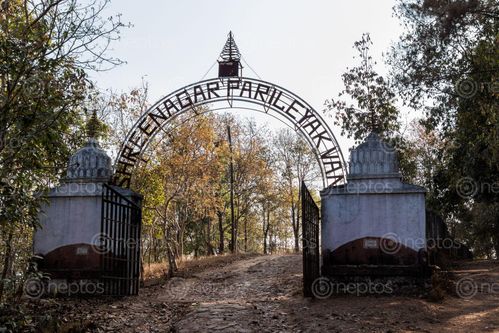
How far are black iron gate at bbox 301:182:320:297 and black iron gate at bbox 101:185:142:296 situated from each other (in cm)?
389

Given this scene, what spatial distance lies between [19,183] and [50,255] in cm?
480

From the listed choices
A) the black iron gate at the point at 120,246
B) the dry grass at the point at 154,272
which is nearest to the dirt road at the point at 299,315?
the black iron gate at the point at 120,246

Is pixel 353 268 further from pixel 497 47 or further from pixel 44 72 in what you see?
pixel 44 72

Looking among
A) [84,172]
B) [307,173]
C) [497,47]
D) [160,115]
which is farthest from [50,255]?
[307,173]

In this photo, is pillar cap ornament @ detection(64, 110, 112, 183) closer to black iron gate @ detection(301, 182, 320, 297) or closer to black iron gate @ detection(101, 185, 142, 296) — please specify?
black iron gate @ detection(101, 185, 142, 296)

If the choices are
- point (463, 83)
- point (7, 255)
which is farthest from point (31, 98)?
point (463, 83)

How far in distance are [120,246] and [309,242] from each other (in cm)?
424

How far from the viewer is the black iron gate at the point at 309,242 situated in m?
10.7

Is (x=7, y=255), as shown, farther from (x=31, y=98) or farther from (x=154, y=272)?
(x=154, y=272)

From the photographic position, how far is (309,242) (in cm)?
1105

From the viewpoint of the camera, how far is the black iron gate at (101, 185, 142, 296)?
1088 cm

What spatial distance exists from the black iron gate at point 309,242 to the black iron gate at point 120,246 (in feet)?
12.8

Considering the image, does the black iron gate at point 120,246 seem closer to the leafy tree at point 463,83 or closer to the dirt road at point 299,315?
the dirt road at point 299,315

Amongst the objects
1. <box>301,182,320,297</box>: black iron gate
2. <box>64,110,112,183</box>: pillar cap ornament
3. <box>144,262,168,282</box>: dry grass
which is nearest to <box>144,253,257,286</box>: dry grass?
<box>144,262,168,282</box>: dry grass
